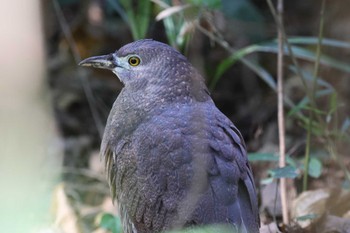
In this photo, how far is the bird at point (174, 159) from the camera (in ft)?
11.9

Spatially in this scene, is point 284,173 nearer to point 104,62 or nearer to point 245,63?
point 104,62

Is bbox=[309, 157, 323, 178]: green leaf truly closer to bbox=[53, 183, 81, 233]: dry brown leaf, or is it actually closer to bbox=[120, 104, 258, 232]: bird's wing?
bbox=[120, 104, 258, 232]: bird's wing

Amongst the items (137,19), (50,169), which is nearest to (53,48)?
(50,169)

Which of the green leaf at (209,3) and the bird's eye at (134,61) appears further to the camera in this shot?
the green leaf at (209,3)

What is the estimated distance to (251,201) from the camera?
12.4ft

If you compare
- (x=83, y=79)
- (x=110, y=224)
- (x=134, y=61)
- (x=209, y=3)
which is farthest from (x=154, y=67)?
(x=83, y=79)

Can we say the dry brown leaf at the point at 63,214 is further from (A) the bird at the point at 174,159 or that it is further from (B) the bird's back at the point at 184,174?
(B) the bird's back at the point at 184,174

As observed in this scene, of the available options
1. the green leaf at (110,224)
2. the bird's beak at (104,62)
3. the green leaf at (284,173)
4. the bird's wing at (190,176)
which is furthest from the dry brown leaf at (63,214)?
the green leaf at (284,173)

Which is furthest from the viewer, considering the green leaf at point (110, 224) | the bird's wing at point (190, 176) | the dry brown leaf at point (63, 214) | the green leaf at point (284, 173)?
the dry brown leaf at point (63, 214)

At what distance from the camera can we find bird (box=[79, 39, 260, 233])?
364cm

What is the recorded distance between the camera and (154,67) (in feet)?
13.9

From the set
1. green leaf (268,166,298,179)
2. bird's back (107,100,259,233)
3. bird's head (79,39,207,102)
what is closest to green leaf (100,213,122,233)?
bird's back (107,100,259,233)

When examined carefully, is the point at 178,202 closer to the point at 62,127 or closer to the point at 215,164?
the point at 215,164

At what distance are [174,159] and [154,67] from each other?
713 mm
